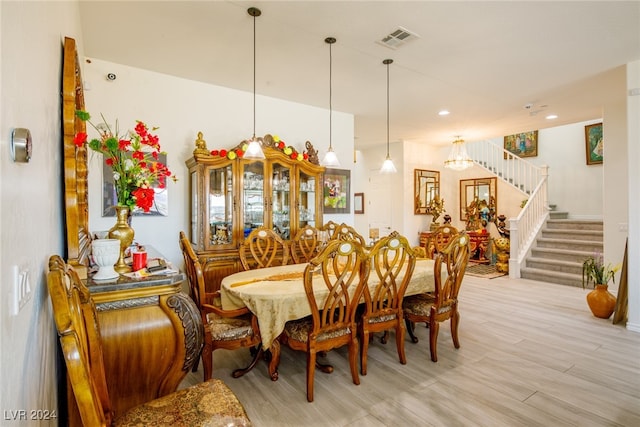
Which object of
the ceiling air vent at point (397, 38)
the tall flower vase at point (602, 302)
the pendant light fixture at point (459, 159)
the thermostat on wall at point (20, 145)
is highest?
the ceiling air vent at point (397, 38)

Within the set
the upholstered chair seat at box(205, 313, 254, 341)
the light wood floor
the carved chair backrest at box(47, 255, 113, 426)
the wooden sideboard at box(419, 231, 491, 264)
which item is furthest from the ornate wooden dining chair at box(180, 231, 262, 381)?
the wooden sideboard at box(419, 231, 491, 264)

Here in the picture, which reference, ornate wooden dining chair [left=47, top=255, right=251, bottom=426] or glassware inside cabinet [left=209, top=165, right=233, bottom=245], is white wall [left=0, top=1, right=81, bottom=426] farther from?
glassware inside cabinet [left=209, top=165, right=233, bottom=245]

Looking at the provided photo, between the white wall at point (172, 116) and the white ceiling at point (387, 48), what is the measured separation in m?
0.15

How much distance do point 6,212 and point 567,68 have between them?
4716 mm

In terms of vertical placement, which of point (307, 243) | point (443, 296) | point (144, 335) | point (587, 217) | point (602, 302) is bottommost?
point (602, 302)

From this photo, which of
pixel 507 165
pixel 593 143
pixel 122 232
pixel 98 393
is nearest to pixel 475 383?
pixel 98 393

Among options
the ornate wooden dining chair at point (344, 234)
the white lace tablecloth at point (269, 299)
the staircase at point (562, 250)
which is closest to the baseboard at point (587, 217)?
the staircase at point (562, 250)

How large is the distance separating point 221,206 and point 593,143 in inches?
330

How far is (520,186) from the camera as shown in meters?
7.87

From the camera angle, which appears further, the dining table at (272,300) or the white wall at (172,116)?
the white wall at (172,116)

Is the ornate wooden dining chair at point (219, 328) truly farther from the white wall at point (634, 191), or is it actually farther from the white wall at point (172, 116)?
the white wall at point (634, 191)

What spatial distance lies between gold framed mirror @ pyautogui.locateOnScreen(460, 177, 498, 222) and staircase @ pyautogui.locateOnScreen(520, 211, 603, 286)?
131 centimetres

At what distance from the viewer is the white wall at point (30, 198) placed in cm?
81

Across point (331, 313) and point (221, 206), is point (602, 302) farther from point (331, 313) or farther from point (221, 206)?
point (221, 206)
